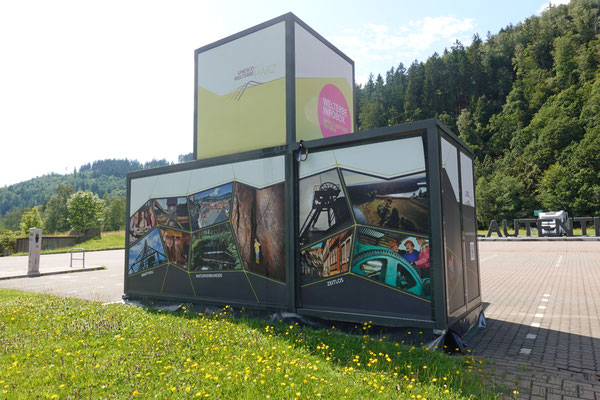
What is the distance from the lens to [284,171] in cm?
614

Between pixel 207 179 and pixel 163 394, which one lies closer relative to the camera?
pixel 163 394

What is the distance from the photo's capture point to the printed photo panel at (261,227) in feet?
20.1

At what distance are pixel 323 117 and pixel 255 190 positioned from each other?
2.21 metres

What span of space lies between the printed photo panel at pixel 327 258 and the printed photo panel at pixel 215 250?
4.66 ft

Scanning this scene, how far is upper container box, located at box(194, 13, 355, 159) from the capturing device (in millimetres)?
6656

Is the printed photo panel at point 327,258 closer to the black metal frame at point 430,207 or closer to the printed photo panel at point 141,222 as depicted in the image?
the black metal frame at point 430,207

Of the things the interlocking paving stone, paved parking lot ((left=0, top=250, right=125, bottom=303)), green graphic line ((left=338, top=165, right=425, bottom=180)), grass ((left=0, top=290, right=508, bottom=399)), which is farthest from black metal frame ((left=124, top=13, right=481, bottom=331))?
paved parking lot ((left=0, top=250, right=125, bottom=303))

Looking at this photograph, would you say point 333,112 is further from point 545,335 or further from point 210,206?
point 545,335

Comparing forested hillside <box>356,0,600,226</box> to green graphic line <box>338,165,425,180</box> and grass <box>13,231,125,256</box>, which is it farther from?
green graphic line <box>338,165,425,180</box>

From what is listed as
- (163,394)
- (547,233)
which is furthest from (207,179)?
(547,233)

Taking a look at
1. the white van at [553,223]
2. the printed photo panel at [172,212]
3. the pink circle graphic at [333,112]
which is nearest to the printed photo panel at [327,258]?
the pink circle graphic at [333,112]

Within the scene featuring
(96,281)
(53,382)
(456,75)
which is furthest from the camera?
(456,75)

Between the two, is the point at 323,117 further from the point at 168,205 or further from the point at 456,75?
the point at 456,75

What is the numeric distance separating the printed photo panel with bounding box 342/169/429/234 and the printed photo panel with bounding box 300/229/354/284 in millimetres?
425
